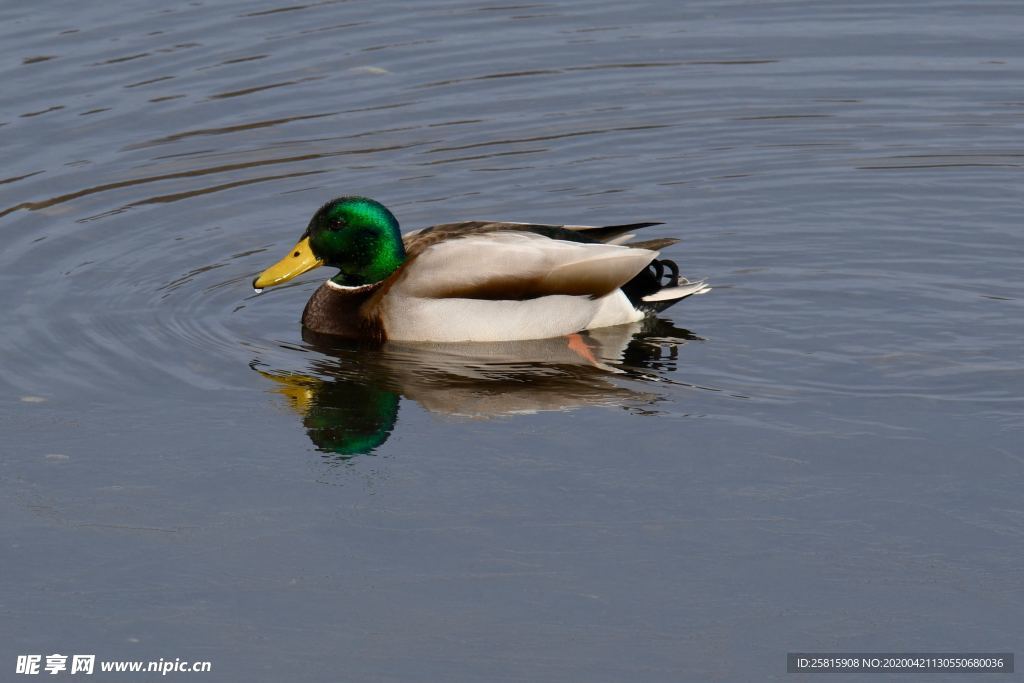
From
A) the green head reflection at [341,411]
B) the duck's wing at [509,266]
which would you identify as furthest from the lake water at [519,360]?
the duck's wing at [509,266]

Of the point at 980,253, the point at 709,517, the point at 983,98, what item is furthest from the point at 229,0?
the point at 709,517

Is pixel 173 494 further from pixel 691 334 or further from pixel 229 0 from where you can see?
pixel 229 0

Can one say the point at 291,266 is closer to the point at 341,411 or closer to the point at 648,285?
the point at 341,411

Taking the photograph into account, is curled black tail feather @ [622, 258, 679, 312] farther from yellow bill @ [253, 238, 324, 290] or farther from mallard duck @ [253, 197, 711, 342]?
yellow bill @ [253, 238, 324, 290]

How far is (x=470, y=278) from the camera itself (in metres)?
9.90

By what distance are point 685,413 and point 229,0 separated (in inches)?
344

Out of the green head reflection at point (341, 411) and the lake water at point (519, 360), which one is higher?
the lake water at point (519, 360)

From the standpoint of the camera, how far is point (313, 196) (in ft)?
39.6

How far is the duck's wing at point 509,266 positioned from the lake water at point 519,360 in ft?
1.21

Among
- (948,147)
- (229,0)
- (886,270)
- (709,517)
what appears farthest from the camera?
(229,0)

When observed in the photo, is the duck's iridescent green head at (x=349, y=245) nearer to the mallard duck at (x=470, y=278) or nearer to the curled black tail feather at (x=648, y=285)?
the mallard duck at (x=470, y=278)

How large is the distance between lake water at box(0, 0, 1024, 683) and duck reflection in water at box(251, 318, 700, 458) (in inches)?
1.4

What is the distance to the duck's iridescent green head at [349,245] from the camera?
10203 millimetres

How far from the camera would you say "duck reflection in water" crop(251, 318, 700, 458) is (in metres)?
8.79
